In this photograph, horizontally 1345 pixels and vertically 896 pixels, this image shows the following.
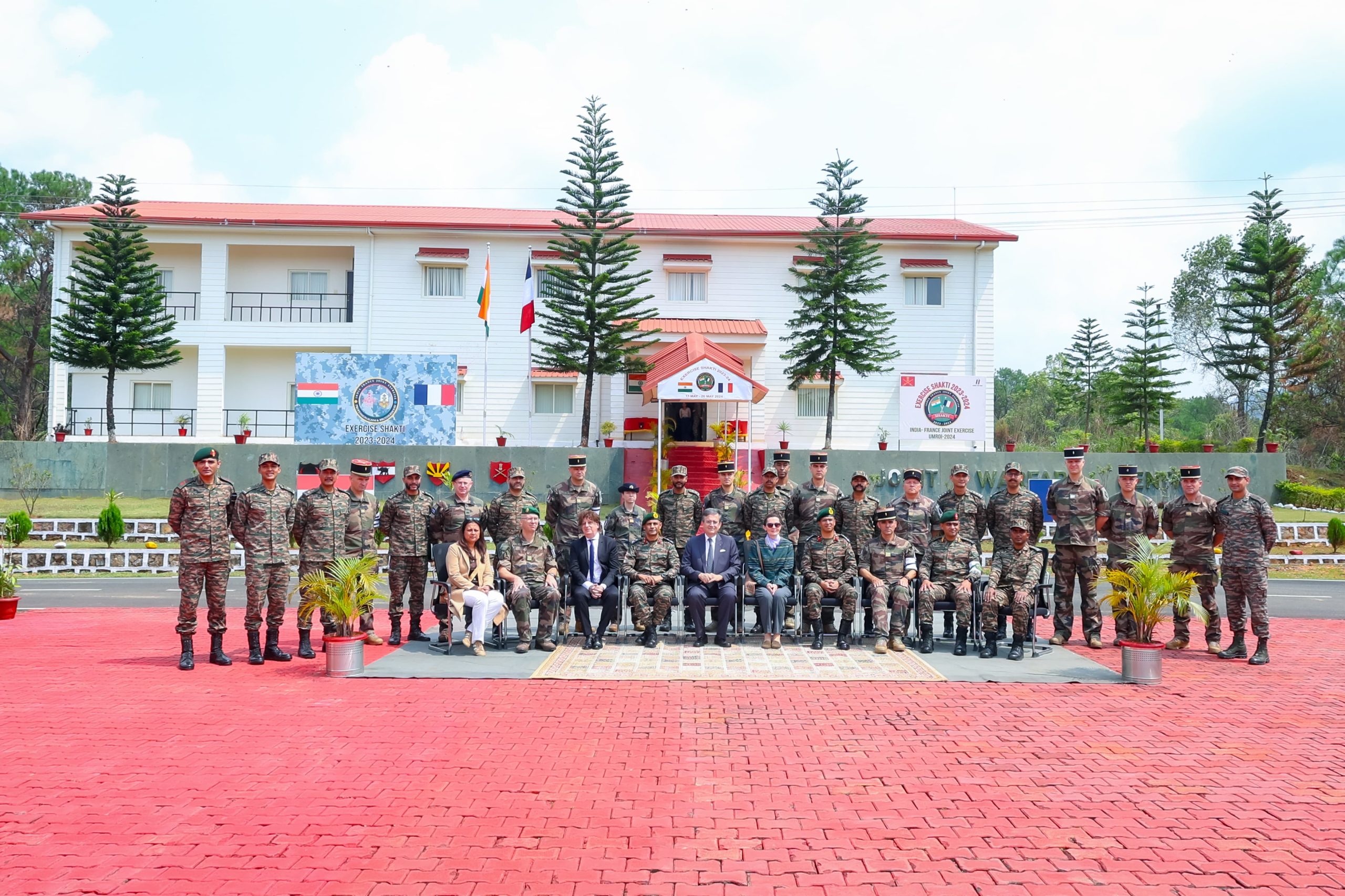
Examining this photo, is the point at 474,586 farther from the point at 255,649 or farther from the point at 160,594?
the point at 160,594

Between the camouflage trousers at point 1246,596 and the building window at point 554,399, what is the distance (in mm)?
20298

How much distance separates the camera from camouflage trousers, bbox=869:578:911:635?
823 centimetres

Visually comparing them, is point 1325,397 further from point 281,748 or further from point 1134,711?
point 281,748

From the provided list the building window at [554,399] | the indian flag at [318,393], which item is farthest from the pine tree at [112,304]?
the building window at [554,399]

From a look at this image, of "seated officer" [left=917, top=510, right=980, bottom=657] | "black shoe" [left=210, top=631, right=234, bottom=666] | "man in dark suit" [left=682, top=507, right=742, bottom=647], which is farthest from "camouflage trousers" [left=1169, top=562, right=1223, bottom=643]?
"black shoe" [left=210, top=631, right=234, bottom=666]

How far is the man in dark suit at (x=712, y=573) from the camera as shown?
8.41 meters

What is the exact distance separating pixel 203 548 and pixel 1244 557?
29.9 feet

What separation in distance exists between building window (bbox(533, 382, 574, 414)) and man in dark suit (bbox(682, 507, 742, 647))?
18541 millimetres

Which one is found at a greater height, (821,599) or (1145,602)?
(1145,602)

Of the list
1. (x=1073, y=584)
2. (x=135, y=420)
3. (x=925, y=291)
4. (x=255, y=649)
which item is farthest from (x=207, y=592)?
(x=925, y=291)

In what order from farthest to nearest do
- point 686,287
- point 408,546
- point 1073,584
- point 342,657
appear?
point 686,287 → point 1073,584 → point 408,546 → point 342,657

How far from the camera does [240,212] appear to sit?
1093 inches

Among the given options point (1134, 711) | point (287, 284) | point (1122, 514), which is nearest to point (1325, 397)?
point (1122, 514)

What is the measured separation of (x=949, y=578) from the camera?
8344 millimetres
